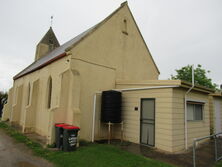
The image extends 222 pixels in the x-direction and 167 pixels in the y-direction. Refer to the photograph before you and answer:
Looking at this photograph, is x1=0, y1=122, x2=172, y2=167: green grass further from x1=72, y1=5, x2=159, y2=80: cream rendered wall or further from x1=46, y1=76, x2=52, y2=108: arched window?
x1=72, y1=5, x2=159, y2=80: cream rendered wall

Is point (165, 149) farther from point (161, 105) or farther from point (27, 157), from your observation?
point (27, 157)

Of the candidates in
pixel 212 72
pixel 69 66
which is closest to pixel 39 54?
pixel 69 66

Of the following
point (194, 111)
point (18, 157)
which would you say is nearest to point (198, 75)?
point (194, 111)

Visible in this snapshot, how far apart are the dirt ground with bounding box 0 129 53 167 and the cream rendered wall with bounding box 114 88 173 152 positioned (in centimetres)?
451

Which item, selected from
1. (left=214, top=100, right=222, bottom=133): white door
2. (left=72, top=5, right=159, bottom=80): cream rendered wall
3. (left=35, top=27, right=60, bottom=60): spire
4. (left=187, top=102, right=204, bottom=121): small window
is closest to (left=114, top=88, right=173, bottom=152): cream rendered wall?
(left=187, top=102, right=204, bottom=121): small window

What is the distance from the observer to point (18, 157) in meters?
5.26

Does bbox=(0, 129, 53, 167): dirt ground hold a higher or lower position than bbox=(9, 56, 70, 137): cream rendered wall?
lower

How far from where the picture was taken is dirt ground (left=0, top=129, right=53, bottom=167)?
4.59 meters

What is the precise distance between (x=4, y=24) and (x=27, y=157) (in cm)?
1291

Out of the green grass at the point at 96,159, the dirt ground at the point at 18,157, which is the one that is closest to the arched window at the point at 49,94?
the dirt ground at the point at 18,157

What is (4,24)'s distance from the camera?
12.5m

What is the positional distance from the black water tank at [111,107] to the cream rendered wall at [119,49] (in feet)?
7.29

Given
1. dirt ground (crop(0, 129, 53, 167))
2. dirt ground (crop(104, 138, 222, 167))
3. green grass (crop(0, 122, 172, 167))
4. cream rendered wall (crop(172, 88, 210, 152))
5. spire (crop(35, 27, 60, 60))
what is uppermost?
spire (crop(35, 27, 60, 60))

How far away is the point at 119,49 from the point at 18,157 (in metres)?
8.41
